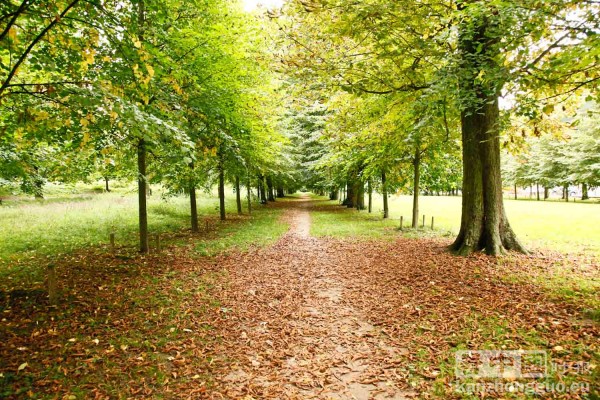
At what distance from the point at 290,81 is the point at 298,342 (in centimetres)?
685

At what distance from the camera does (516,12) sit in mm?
5242

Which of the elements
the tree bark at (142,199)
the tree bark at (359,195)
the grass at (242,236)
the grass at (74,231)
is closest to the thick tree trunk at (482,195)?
the grass at (242,236)

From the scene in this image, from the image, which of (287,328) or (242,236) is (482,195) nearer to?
(287,328)

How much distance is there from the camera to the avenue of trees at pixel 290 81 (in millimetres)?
5020

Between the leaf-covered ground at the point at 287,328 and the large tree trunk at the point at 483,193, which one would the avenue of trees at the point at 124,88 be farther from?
the large tree trunk at the point at 483,193

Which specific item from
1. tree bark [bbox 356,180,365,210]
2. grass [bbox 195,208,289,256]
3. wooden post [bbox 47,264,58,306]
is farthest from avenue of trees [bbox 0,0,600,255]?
tree bark [bbox 356,180,365,210]

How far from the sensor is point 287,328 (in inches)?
221

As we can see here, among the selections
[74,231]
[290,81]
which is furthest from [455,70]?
[74,231]

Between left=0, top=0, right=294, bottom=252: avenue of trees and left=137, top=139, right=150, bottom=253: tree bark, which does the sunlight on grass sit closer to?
left=137, top=139, right=150, bottom=253: tree bark

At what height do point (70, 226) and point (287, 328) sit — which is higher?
point (70, 226)

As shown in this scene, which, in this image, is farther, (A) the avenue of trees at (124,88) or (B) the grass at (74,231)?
(B) the grass at (74,231)

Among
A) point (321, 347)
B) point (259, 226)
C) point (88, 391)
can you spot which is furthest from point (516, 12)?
point (259, 226)

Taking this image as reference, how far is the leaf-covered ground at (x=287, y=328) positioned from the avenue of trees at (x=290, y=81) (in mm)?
2947

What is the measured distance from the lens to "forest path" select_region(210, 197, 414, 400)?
404 cm
